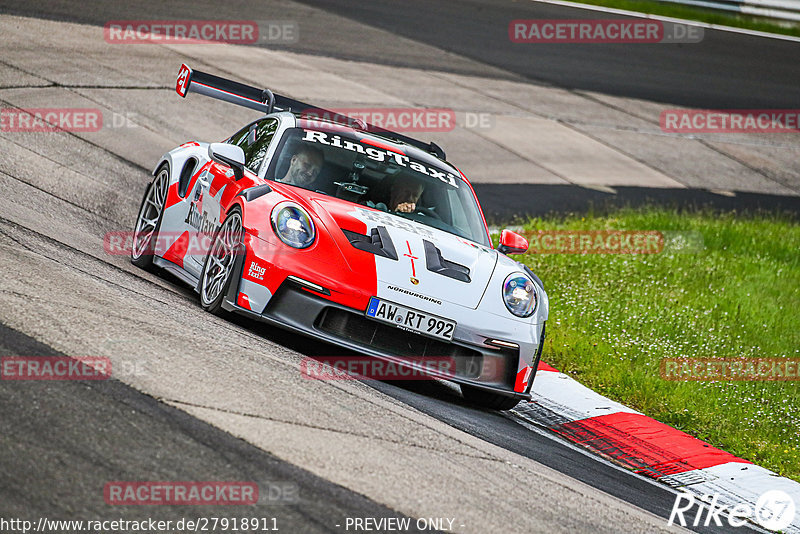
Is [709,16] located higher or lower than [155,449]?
higher

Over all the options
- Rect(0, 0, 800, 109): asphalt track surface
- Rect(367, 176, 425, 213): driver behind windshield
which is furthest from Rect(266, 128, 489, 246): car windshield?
Rect(0, 0, 800, 109): asphalt track surface

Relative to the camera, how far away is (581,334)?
8.66 meters

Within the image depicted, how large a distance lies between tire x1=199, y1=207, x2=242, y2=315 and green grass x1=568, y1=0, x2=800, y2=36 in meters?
20.8

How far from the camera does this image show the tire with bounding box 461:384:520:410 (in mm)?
6533

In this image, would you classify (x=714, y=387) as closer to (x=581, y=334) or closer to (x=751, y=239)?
(x=581, y=334)

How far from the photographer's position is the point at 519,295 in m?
6.54

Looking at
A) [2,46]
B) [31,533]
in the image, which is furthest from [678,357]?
[2,46]

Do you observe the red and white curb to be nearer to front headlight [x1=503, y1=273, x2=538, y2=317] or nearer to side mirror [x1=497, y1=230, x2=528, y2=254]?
front headlight [x1=503, y1=273, x2=538, y2=317]

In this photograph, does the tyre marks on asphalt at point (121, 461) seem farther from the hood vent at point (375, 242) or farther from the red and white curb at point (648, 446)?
the red and white curb at point (648, 446)

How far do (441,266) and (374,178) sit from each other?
1.13 meters

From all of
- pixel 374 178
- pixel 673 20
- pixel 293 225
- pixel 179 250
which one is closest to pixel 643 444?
pixel 374 178

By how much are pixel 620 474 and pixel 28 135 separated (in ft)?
23.7

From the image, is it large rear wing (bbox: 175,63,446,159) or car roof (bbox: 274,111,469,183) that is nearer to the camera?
car roof (bbox: 274,111,469,183)

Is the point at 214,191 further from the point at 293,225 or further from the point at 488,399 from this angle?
the point at 488,399
